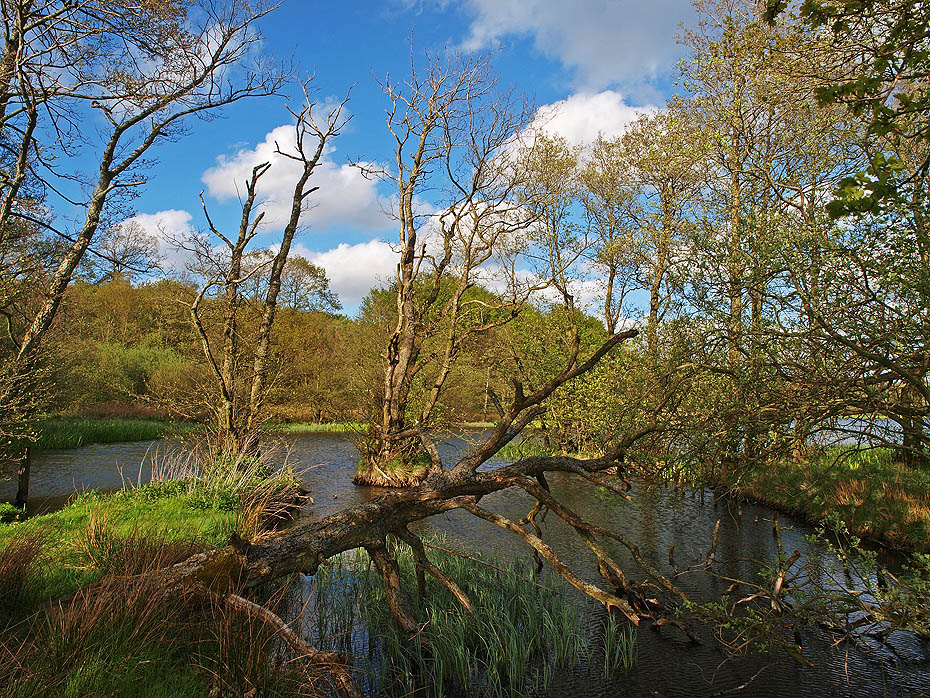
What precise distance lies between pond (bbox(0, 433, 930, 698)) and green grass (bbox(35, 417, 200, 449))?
77cm

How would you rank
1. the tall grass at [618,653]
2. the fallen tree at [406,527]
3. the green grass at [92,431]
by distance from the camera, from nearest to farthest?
the fallen tree at [406,527], the tall grass at [618,653], the green grass at [92,431]

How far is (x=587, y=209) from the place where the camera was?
20.6 meters

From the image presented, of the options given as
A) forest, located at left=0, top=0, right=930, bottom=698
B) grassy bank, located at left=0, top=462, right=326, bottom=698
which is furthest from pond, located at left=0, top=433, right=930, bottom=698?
grassy bank, located at left=0, top=462, right=326, bottom=698

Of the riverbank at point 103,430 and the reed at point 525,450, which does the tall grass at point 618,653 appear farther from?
the reed at point 525,450

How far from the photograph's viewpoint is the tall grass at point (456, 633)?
461 centimetres

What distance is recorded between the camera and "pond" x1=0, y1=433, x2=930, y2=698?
4848 mm

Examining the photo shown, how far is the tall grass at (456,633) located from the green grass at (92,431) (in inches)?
488

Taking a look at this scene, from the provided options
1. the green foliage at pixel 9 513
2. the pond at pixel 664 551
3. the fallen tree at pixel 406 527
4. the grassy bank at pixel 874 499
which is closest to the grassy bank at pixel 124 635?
the fallen tree at pixel 406 527

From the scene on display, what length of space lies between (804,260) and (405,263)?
11.8 meters

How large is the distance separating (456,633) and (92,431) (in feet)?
63.3

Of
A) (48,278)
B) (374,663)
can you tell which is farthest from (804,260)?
(48,278)

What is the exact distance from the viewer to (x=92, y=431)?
765 inches

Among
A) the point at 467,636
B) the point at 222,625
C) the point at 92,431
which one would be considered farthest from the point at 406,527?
the point at 92,431

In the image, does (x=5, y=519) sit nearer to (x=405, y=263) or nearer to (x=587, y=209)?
(x=405, y=263)
